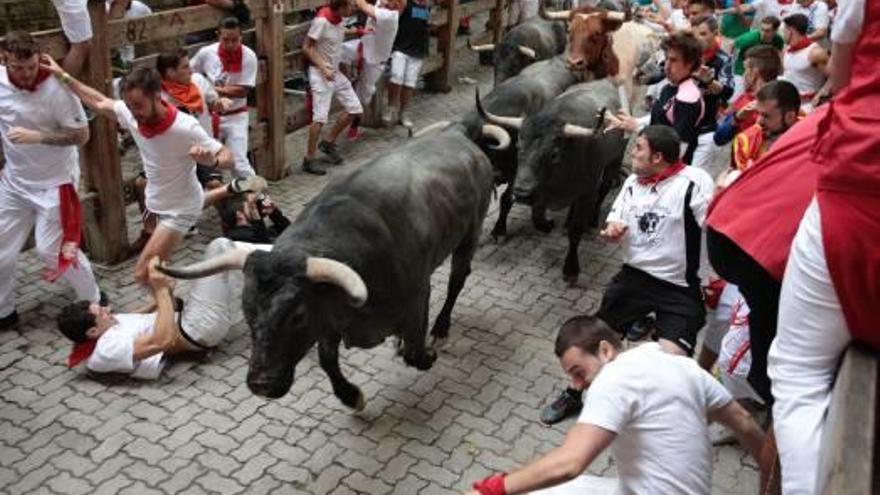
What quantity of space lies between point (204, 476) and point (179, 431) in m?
0.51

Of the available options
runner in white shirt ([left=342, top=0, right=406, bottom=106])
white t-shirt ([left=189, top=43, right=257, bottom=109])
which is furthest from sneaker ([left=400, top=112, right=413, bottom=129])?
white t-shirt ([left=189, top=43, right=257, bottom=109])

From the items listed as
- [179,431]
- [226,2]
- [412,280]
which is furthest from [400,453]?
[226,2]

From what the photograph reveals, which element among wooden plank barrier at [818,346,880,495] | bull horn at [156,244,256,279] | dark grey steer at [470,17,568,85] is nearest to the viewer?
wooden plank barrier at [818,346,880,495]

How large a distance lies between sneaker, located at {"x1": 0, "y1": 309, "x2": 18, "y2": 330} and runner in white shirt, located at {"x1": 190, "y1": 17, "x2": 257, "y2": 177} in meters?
2.69

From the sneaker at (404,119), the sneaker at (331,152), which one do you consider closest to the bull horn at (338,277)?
the sneaker at (331,152)

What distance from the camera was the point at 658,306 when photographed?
534cm

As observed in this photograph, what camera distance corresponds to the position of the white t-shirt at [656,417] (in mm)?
3238

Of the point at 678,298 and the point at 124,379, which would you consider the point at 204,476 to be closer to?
the point at 124,379

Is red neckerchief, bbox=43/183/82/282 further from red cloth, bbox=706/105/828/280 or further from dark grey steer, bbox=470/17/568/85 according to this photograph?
dark grey steer, bbox=470/17/568/85

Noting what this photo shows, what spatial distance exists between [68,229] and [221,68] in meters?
2.80

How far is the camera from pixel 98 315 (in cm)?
578

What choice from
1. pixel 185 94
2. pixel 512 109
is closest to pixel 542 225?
pixel 512 109

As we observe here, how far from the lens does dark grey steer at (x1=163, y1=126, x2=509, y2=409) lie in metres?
4.43

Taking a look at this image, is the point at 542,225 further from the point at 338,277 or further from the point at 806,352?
the point at 806,352
